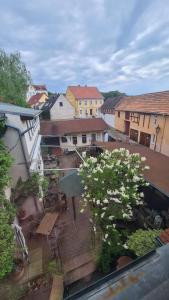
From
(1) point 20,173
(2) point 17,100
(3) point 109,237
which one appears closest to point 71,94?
(2) point 17,100

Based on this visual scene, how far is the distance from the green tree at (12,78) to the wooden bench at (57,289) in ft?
70.3

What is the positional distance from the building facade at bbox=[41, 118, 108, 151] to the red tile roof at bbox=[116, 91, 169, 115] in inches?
185

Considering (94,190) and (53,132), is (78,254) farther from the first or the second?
(53,132)

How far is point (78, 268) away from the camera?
6508 millimetres

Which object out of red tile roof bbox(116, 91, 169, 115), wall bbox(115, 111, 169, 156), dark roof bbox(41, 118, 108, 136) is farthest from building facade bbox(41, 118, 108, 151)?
wall bbox(115, 111, 169, 156)

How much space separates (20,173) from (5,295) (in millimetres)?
4836

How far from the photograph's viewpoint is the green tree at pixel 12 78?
22.1 meters

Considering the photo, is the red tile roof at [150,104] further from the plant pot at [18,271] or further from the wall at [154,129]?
the plant pot at [18,271]

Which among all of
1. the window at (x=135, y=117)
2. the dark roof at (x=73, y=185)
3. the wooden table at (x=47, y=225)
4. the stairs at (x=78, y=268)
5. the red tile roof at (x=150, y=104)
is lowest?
the stairs at (x=78, y=268)

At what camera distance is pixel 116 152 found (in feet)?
24.6

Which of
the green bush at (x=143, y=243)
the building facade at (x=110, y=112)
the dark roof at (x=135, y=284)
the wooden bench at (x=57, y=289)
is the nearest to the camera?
the dark roof at (x=135, y=284)

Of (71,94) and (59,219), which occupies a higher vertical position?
(71,94)

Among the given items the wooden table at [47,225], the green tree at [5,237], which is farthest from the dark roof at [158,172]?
the green tree at [5,237]

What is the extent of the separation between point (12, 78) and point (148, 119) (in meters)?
20.0
